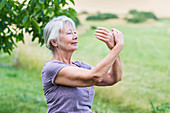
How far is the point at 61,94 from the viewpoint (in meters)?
2.48

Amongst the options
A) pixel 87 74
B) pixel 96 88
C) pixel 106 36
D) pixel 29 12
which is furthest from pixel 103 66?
pixel 96 88

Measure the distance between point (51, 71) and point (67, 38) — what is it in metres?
0.37

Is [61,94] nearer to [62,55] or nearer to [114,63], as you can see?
[62,55]

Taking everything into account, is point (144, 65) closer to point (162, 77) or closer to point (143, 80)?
point (162, 77)

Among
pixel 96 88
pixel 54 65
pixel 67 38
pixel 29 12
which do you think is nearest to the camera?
pixel 54 65

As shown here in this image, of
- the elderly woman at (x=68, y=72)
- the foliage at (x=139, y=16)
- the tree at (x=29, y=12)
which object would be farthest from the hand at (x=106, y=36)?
the foliage at (x=139, y=16)

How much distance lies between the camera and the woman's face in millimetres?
2572

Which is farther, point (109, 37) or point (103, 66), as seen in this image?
point (109, 37)

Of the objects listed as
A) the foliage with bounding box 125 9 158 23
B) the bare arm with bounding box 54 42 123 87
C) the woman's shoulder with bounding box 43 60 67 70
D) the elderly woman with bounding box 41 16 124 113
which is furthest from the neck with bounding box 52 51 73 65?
the foliage with bounding box 125 9 158 23

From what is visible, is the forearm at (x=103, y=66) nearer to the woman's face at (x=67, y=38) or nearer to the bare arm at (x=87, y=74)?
the bare arm at (x=87, y=74)

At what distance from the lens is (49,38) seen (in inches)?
103

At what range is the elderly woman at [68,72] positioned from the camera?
7.54 ft

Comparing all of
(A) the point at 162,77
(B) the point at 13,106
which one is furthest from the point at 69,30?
(A) the point at 162,77

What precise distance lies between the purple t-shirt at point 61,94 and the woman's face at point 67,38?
0.17 meters
